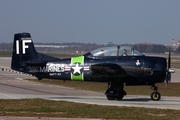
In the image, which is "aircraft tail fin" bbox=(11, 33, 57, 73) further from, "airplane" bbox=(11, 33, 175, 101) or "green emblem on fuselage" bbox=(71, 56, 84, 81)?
"green emblem on fuselage" bbox=(71, 56, 84, 81)

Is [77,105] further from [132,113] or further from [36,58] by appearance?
[36,58]

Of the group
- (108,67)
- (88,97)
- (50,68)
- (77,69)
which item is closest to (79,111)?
(108,67)

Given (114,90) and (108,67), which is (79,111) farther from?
(114,90)

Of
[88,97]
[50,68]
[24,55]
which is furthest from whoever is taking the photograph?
[88,97]

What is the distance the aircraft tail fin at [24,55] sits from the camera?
71.1 feet

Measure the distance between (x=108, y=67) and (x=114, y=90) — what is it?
1.35 m

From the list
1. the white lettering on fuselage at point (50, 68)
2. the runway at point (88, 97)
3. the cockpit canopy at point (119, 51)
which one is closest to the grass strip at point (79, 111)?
the runway at point (88, 97)

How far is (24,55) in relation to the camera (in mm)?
21922

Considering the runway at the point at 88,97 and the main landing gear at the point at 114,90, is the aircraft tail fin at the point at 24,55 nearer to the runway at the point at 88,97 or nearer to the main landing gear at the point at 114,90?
the runway at the point at 88,97

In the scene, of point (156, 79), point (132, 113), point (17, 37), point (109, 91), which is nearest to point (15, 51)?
point (17, 37)

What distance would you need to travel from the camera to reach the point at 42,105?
1791 cm

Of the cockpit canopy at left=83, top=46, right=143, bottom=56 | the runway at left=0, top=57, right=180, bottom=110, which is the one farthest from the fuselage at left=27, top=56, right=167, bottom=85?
the runway at left=0, top=57, right=180, bottom=110

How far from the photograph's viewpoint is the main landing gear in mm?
21023

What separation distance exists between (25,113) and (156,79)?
7357 millimetres
